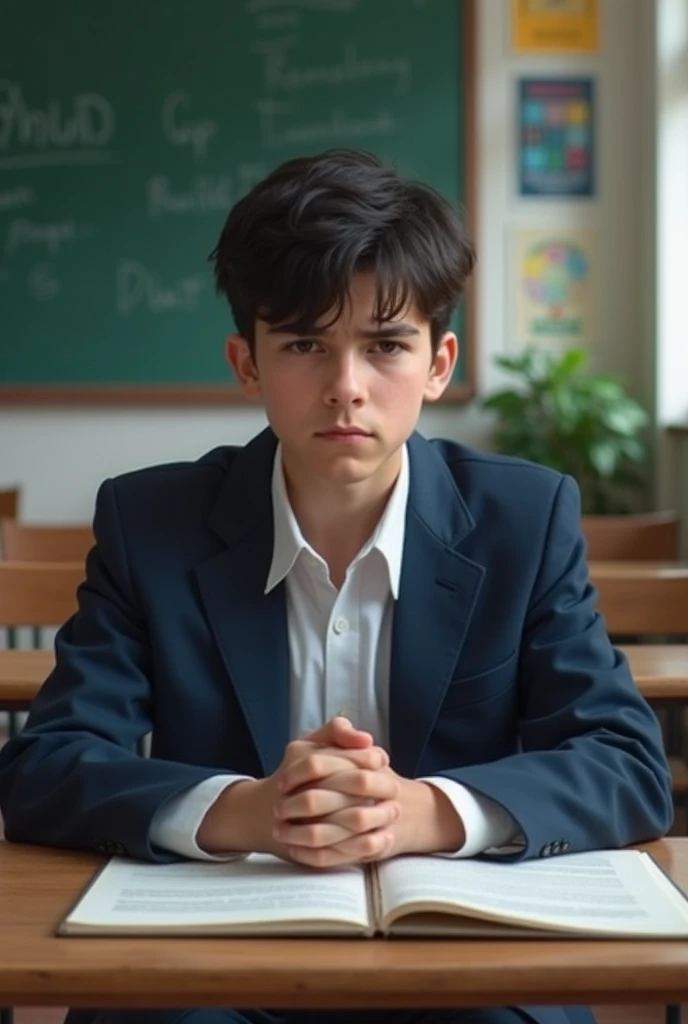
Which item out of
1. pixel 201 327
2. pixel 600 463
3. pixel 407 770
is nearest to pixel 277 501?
pixel 407 770

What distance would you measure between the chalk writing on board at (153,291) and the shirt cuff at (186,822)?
392 cm

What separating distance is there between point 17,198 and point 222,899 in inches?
168

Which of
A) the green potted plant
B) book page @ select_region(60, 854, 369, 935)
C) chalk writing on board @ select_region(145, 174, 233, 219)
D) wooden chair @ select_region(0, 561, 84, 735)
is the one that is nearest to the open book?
book page @ select_region(60, 854, 369, 935)

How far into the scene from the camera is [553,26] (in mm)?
4965

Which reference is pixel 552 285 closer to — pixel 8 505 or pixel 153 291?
pixel 153 291

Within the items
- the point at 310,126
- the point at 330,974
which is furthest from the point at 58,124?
the point at 330,974

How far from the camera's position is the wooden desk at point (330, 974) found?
924 mm

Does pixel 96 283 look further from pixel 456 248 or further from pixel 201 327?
pixel 456 248

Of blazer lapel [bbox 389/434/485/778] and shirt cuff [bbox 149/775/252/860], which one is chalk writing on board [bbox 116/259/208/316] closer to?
blazer lapel [bbox 389/434/485/778]

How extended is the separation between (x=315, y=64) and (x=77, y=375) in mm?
1312

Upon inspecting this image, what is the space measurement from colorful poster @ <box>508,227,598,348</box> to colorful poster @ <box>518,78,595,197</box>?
0.16 meters

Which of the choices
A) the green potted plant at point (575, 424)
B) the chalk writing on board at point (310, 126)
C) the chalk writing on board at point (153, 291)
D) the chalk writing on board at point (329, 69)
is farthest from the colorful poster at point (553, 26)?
the chalk writing on board at point (153, 291)

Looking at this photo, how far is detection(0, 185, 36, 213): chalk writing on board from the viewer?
5000 mm

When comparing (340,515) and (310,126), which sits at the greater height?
(310,126)
